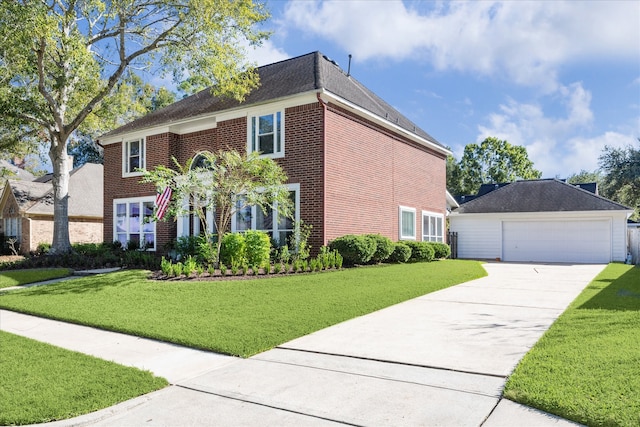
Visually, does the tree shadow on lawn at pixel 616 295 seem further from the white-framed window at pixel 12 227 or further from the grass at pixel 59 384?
the white-framed window at pixel 12 227

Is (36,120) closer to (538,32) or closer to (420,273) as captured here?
(420,273)

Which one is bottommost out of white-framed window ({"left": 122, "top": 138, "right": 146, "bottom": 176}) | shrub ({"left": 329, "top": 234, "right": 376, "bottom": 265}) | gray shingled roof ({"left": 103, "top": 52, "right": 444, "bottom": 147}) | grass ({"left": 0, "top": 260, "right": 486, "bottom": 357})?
grass ({"left": 0, "top": 260, "right": 486, "bottom": 357})

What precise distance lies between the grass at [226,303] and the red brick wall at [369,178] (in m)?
3.16

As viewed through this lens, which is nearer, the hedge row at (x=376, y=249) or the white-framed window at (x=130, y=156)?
the hedge row at (x=376, y=249)

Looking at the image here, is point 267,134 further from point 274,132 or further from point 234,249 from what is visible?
point 234,249

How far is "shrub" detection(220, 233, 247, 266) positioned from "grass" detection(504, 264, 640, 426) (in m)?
8.71

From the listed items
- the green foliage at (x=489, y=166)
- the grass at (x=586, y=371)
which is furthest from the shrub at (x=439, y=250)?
the green foliage at (x=489, y=166)

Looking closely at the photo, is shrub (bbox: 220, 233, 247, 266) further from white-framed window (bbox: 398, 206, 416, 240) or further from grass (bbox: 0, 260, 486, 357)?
white-framed window (bbox: 398, 206, 416, 240)

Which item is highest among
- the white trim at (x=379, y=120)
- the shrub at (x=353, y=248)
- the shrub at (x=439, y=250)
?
the white trim at (x=379, y=120)

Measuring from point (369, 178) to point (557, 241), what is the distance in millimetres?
12290

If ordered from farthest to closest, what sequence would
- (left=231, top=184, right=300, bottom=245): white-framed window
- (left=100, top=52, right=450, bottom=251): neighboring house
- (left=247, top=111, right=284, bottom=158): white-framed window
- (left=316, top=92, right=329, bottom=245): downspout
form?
(left=247, top=111, right=284, bottom=158): white-framed window, (left=231, top=184, right=300, bottom=245): white-framed window, (left=100, top=52, right=450, bottom=251): neighboring house, (left=316, top=92, right=329, bottom=245): downspout

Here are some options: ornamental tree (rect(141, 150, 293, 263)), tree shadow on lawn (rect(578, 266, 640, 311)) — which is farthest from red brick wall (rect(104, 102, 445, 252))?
tree shadow on lawn (rect(578, 266, 640, 311))

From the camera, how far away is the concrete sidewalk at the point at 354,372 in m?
3.76

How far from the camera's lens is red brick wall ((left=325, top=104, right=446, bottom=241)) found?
15.1 meters
